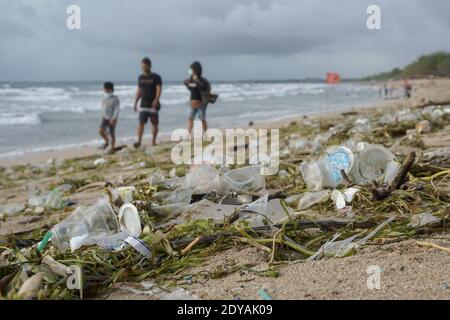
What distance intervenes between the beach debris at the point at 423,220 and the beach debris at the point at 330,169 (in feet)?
2.30

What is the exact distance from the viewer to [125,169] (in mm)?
5773

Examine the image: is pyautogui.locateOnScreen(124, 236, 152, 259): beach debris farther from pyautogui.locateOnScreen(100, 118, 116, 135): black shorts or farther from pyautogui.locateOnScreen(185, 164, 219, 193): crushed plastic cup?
pyautogui.locateOnScreen(100, 118, 116, 135): black shorts

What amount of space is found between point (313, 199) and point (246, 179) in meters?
0.62

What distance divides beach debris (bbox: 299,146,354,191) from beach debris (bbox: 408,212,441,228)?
0.70 m

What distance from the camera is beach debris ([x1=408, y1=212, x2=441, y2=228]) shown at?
2158mm

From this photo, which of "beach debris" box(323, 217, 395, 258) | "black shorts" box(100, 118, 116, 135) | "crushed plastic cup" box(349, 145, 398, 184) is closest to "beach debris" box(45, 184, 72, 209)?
"crushed plastic cup" box(349, 145, 398, 184)

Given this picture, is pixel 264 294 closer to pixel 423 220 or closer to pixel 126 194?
pixel 423 220

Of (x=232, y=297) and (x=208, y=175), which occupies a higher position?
(x=208, y=175)

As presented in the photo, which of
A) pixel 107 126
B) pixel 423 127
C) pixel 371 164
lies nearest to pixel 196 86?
pixel 107 126

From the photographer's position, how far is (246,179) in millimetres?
3262

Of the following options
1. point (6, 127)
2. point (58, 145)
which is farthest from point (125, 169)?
point (6, 127)

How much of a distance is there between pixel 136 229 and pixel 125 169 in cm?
355

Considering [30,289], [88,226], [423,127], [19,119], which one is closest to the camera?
[30,289]
